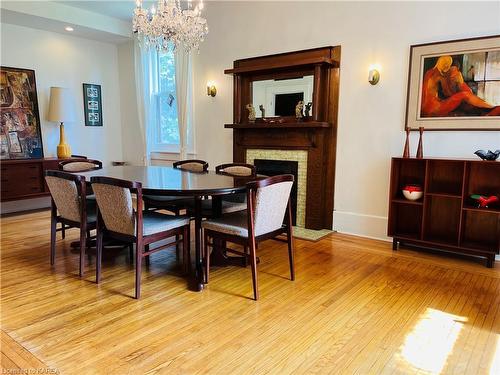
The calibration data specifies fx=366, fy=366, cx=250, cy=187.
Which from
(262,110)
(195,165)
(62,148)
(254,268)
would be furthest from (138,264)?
(62,148)

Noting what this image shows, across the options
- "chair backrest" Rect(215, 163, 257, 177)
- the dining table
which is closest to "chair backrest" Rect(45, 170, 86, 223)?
the dining table

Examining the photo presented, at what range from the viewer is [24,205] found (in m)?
5.45

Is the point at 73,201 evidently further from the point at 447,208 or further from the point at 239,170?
the point at 447,208

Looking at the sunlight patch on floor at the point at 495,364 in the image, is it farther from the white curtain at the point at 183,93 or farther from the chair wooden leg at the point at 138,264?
the white curtain at the point at 183,93

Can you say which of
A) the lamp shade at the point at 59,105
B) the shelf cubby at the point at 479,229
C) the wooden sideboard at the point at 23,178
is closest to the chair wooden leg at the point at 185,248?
the shelf cubby at the point at 479,229

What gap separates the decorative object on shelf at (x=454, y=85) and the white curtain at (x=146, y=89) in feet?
13.3

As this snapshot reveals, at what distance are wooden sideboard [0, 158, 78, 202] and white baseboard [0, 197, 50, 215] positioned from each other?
17.9 inches

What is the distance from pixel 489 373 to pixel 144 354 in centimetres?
169

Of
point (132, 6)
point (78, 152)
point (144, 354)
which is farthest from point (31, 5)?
point (144, 354)

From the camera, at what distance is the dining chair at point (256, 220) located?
8.03 feet

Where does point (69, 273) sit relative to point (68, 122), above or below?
below

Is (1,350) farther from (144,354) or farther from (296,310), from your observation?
(296,310)

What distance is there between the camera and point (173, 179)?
301 centimetres

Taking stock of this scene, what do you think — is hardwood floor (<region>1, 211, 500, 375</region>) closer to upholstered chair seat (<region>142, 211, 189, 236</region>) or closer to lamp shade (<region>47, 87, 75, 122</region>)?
upholstered chair seat (<region>142, 211, 189, 236</region>)
